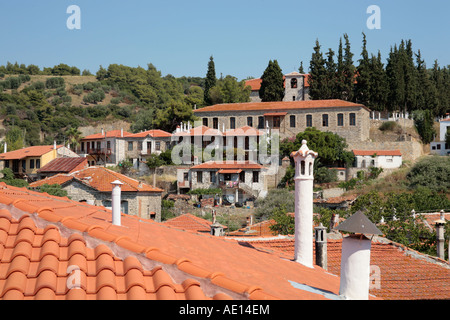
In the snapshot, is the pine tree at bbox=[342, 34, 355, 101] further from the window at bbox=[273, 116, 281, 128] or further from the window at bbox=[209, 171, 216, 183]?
the window at bbox=[209, 171, 216, 183]

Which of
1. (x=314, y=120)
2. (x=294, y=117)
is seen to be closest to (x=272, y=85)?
(x=294, y=117)

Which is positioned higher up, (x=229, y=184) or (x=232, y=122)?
(x=232, y=122)

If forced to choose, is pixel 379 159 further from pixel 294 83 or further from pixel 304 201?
pixel 304 201

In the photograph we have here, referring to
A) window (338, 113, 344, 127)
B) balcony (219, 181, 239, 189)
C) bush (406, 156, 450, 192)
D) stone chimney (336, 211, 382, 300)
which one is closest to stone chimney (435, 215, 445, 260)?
stone chimney (336, 211, 382, 300)

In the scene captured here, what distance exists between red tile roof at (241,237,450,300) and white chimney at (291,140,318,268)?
1.05 meters

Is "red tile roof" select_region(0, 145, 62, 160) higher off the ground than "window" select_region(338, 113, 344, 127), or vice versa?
"window" select_region(338, 113, 344, 127)

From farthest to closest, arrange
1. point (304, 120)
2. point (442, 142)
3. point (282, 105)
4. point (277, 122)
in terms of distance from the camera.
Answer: point (442, 142)
point (282, 105)
point (277, 122)
point (304, 120)

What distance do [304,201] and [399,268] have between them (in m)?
4.23

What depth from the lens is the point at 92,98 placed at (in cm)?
10881

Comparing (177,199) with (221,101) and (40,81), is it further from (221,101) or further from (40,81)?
(40,81)

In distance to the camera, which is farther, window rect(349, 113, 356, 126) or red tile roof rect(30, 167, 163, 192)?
window rect(349, 113, 356, 126)

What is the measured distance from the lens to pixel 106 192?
34219 millimetres

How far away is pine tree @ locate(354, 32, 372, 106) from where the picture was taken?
5814cm
